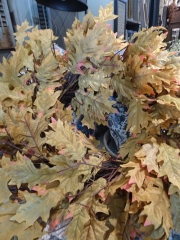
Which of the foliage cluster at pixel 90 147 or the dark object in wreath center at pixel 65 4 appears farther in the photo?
the dark object in wreath center at pixel 65 4

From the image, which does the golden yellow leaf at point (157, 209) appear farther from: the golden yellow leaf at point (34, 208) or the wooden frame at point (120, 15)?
the wooden frame at point (120, 15)

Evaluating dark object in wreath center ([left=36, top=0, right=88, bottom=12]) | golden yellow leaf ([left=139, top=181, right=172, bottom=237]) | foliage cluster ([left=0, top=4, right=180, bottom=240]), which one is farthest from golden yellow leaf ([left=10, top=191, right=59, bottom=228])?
dark object in wreath center ([left=36, top=0, right=88, bottom=12])

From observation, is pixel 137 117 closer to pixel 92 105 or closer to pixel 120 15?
pixel 92 105

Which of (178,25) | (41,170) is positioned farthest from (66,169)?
(178,25)

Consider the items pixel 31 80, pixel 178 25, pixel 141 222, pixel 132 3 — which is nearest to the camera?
pixel 141 222

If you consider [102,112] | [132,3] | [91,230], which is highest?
[132,3]

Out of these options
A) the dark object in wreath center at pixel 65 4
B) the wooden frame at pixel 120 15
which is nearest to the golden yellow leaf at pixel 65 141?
the dark object in wreath center at pixel 65 4

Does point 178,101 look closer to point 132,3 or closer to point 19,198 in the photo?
point 19,198

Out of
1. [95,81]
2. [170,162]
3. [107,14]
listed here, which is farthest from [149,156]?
[107,14]
